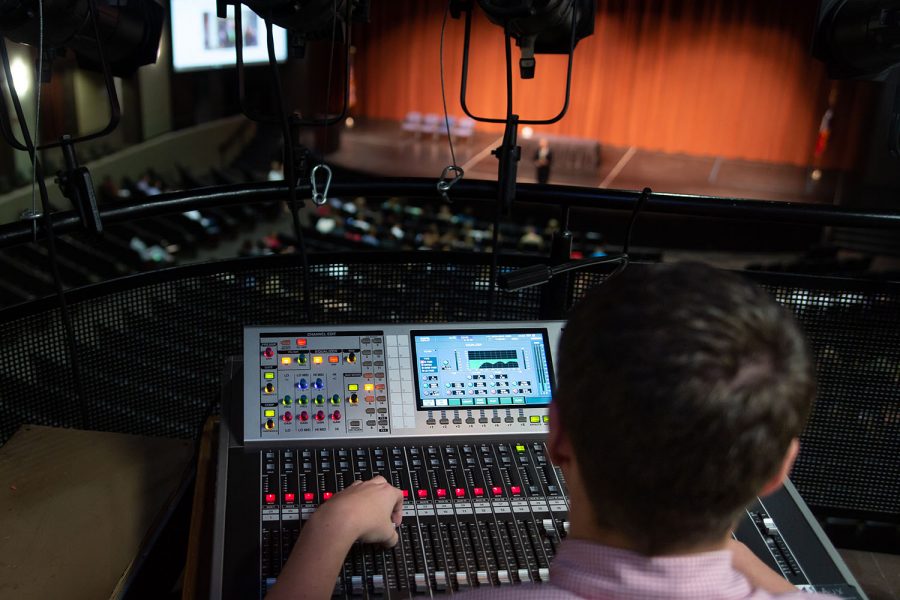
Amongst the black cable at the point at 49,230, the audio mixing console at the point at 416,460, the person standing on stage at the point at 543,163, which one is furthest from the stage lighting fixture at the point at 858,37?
the person standing on stage at the point at 543,163

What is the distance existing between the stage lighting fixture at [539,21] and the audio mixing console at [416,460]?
585 millimetres

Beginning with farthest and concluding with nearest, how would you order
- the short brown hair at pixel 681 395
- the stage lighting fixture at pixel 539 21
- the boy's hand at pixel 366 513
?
the stage lighting fixture at pixel 539 21 → the boy's hand at pixel 366 513 → the short brown hair at pixel 681 395

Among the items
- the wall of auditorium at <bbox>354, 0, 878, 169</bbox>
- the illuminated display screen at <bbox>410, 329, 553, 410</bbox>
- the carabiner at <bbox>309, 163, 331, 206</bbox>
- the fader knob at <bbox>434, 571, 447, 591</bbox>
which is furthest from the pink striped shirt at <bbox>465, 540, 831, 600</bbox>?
the wall of auditorium at <bbox>354, 0, 878, 169</bbox>

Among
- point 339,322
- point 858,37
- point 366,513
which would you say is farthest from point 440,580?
point 858,37

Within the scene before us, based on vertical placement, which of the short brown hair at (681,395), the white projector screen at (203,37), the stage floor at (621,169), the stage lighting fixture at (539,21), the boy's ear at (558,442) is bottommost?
the stage floor at (621,169)

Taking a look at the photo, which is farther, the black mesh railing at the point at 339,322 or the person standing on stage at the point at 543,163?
the person standing on stage at the point at 543,163

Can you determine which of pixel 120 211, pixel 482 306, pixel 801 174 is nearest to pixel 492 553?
pixel 482 306

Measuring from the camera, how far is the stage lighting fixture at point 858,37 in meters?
1.66

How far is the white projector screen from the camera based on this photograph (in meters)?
11.0

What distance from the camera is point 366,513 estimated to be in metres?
1.11

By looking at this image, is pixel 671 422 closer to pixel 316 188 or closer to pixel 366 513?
pixel 366 513

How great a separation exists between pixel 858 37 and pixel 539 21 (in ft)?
2.23

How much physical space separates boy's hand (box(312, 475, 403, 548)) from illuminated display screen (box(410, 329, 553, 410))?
0.26 meters

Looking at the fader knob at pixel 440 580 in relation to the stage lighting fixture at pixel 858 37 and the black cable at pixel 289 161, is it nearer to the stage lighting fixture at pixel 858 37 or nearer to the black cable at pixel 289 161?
the black cable at pixel 289 161
